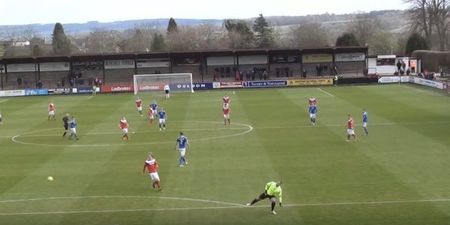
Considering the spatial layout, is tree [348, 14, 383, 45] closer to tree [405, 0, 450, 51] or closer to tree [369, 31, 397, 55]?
tree [369, 31, 397, 55]

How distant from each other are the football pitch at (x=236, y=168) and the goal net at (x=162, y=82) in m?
22.2

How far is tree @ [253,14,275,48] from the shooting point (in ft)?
440

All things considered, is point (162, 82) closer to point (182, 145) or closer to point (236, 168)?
point (182, 145)

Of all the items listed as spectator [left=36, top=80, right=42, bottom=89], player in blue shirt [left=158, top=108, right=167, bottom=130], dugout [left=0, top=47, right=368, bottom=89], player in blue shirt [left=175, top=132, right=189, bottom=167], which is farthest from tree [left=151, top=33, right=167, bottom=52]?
player in blue shirt [left=175, top=132, right=189, bottom=167]

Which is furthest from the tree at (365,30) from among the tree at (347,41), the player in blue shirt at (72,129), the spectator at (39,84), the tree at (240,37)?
the player in blue shirt at (72,129)

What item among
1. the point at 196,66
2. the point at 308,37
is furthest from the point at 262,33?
the point at 196,66

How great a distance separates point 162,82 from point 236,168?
47.7 m

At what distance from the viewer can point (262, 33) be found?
142m

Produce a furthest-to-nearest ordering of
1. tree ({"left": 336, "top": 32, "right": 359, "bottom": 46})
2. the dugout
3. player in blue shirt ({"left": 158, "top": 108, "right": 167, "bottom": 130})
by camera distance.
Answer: tree ({"left": 336, "top": 32, "right": 359, "bottom": 46}) → the dugout → player in blue shirt ({"left": 158, "top": 108, "right": 167, "bottom": 130})

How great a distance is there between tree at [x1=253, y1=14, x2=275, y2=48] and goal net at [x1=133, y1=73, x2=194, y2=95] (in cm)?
5714

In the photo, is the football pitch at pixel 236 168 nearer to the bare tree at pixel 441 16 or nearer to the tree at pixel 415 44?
the tree at pixel 415 44

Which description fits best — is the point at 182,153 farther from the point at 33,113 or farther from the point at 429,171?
the point at 33,113

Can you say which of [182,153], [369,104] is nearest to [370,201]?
[182,153]

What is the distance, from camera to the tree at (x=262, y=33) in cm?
13412
